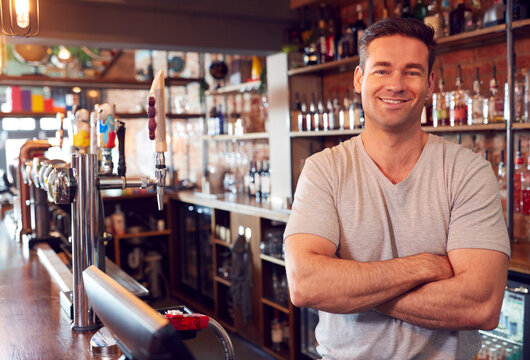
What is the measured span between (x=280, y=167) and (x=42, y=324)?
9.40 feet

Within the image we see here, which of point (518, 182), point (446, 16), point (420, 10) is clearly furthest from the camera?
point (420, 10)

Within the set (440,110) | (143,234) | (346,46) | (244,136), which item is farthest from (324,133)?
(143,234)

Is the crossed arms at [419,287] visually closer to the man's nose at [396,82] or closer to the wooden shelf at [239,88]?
the man's nose at [396,82]

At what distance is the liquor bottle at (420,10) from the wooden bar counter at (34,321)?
2.51m

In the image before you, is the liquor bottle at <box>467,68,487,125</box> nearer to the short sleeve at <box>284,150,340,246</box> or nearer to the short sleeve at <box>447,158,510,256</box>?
the short sleeve at <box>447,158,510,256</box>

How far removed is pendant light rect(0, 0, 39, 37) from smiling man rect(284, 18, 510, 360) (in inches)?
51.2

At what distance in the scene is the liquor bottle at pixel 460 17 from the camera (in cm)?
297

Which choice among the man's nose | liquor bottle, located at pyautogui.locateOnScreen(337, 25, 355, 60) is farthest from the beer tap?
liquor bottle, located at pyautogui.locateOnScreen(337, 25, 355, 60)

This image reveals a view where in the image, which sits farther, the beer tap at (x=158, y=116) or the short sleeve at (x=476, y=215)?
the beer tap at (x=158, y=116)

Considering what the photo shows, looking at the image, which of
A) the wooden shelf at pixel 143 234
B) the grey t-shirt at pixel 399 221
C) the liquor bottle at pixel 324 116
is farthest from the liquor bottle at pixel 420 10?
the wooden shelf at pixel 143 234

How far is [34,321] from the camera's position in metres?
1.64

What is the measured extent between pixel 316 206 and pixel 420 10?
2.37 meters

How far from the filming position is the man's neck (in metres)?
1.43

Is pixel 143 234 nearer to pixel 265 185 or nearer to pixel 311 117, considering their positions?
pixel 265 185
